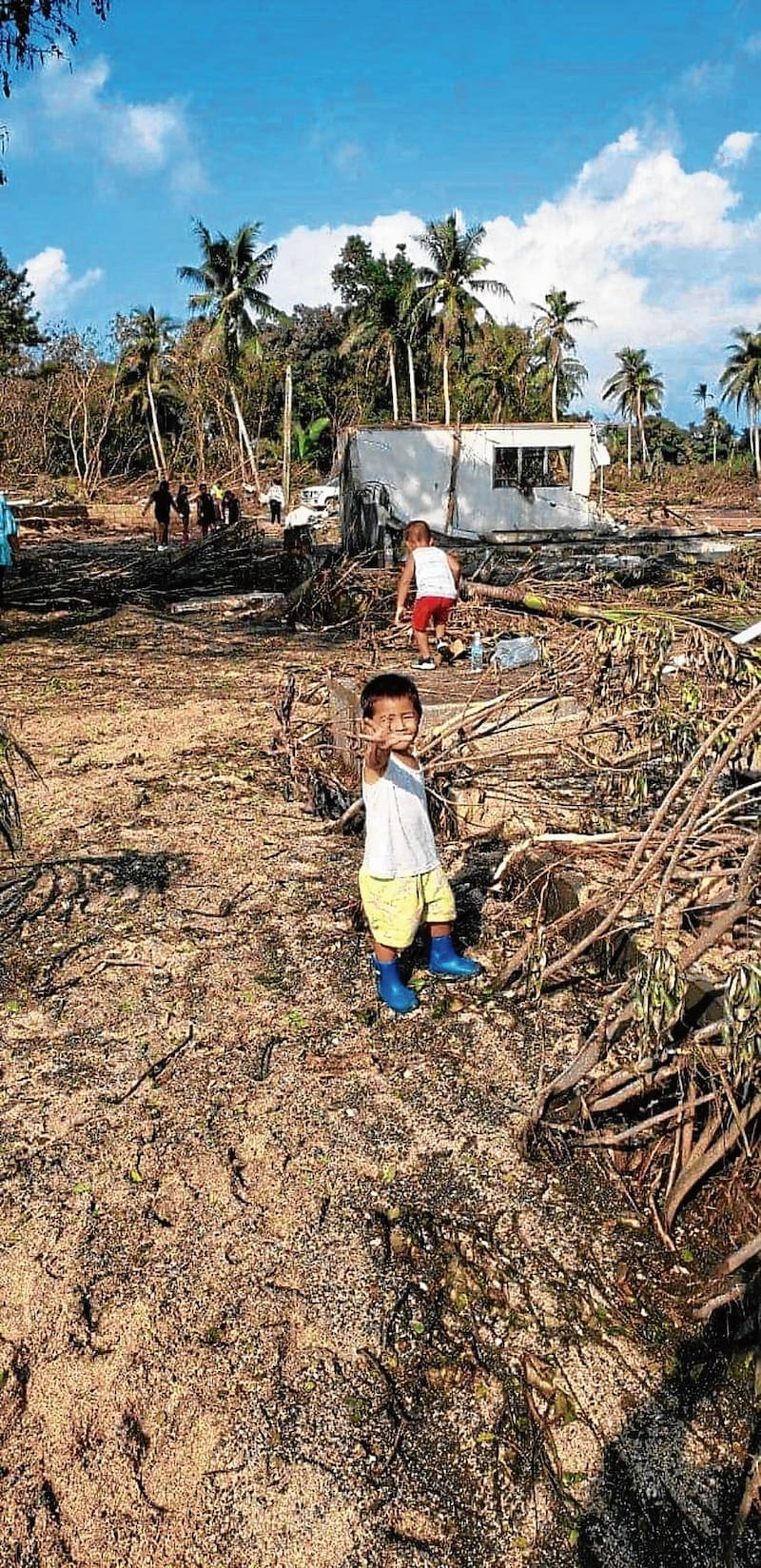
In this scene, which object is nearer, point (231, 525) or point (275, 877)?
point (275, 877)

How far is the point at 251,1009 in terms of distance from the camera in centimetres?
379

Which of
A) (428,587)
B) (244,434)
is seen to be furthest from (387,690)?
(244,434)

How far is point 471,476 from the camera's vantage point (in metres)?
23.6

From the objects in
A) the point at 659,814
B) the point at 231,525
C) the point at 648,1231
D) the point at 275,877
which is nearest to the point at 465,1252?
the point at 648,1231

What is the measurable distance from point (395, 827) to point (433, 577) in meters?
4.87

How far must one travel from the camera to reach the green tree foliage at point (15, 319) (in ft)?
133

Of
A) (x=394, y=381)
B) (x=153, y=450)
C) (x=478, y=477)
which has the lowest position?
(x=478, y=477)

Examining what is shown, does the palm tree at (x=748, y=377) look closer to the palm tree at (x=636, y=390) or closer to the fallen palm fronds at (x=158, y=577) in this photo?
the palm tree at (x=636, y=390)

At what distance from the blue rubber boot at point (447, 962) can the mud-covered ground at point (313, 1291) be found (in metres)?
0.09

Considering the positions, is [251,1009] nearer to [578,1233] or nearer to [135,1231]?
[135,1231]

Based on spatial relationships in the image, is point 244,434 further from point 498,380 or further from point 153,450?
point 498,380

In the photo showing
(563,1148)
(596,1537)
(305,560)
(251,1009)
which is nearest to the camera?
(596,1537)

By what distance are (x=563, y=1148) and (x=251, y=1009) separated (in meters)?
1.28

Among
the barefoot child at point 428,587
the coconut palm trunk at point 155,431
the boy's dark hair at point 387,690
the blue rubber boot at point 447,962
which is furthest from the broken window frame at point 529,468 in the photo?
the boy's dark hair at point 387,690
